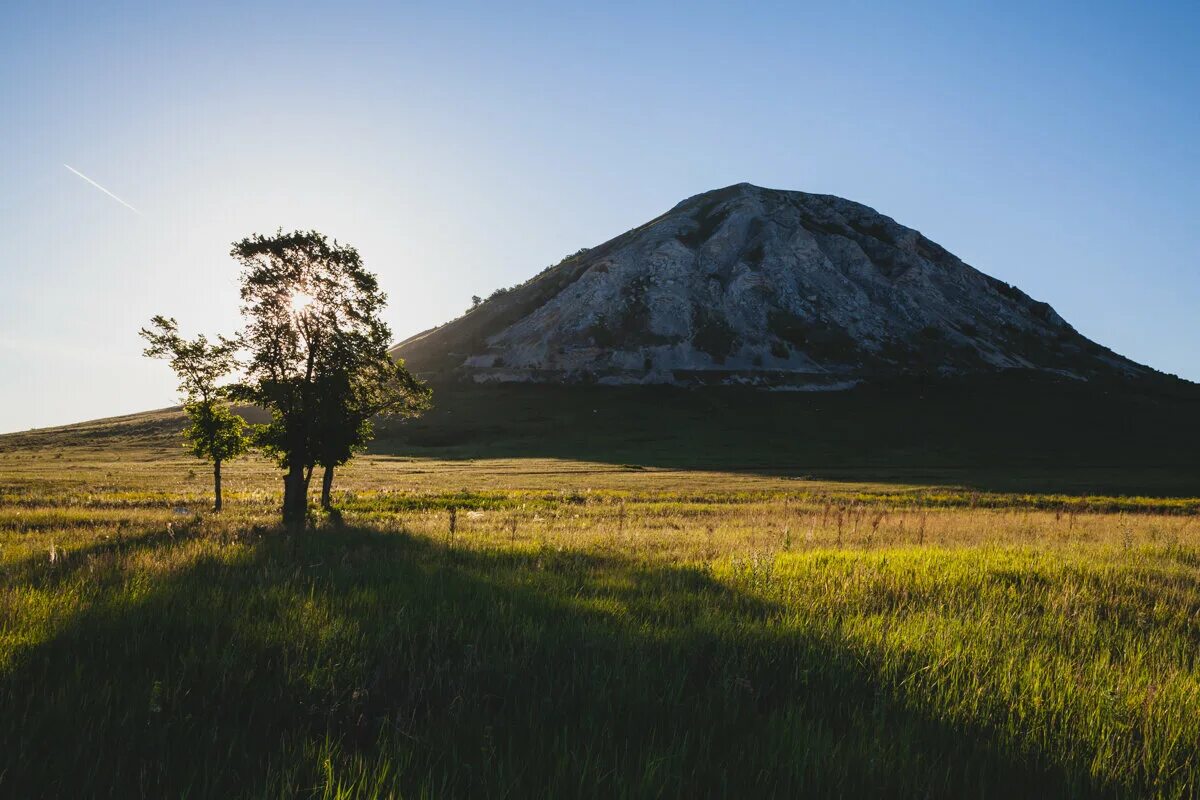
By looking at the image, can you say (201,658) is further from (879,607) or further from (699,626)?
(879,607)

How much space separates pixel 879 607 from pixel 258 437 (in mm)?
24877

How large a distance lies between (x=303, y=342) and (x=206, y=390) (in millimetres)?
9779

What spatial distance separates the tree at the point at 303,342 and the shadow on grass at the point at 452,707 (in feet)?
63.2

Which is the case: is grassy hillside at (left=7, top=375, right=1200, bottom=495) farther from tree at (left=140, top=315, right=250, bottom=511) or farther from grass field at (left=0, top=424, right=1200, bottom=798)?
grass field at (left=0, top=424, right=1200, bottom=798)

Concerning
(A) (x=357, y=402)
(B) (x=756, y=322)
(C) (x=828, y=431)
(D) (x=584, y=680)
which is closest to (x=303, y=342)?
(A) (x=357, y=402)

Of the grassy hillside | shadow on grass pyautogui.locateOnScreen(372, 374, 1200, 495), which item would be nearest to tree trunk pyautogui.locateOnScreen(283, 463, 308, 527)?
the grassy hillside

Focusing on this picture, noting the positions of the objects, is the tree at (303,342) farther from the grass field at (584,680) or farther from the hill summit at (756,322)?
the hill summit at (756,322)

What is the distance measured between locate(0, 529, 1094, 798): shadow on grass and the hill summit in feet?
459

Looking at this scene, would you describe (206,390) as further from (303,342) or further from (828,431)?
(828,431)

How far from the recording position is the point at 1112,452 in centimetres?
9694

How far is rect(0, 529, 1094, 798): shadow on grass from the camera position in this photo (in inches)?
102

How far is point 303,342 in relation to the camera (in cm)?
2381

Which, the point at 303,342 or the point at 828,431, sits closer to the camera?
the point at 303,342

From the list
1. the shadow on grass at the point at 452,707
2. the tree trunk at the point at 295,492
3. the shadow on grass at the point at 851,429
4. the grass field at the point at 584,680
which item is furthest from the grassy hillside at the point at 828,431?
the shadow on grass at the point at 452,707
